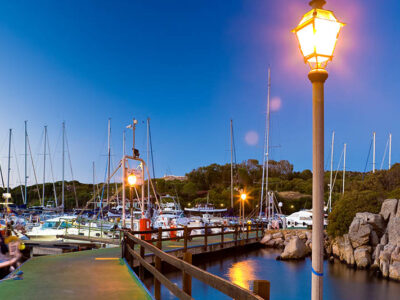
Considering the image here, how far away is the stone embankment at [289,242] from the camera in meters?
25.3

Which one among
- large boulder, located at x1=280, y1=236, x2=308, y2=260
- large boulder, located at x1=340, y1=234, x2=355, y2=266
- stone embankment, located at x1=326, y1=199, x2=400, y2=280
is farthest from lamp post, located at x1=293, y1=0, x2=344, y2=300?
large boulder, located at x1=340, y1=234, x2=355, y2=266

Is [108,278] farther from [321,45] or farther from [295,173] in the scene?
[295,173]

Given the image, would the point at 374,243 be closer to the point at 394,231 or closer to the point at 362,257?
the point at 362,257

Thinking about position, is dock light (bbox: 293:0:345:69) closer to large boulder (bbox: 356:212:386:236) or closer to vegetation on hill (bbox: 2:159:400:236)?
vegetation on hill (bbox: 2:159:400:236)

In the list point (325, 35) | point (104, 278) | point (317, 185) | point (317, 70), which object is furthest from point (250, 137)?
point (317, 185)

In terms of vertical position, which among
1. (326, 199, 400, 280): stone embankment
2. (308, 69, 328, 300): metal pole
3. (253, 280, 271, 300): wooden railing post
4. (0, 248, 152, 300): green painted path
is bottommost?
(326, 199, 400, 280): stone embankment

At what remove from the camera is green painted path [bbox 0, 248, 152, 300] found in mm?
7715

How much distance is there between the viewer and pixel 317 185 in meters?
3.62

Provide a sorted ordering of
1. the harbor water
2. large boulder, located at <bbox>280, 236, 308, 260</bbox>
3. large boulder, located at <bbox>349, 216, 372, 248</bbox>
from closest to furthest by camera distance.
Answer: the harbor water → large boulder, located at <bbox>349, 216, 372, 248</bbox> → large boulder, located at <bbox>280, 236, 308, 260</bbox>

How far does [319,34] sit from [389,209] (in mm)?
25788

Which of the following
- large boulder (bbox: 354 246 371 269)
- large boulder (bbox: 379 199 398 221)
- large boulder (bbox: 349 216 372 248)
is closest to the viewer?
large boulder (bbox: 354 246 371 269)

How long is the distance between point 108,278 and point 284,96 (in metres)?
88.1

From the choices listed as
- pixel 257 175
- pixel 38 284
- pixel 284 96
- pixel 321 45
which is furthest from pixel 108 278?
pixel 257 175

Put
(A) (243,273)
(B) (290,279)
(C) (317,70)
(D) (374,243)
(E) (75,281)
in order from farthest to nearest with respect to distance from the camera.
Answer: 1. (D) (374,243)
2. (B) (290,279)
3. (A) (243,273)
4. (E) (75,281)
5. (C) (317,70)
